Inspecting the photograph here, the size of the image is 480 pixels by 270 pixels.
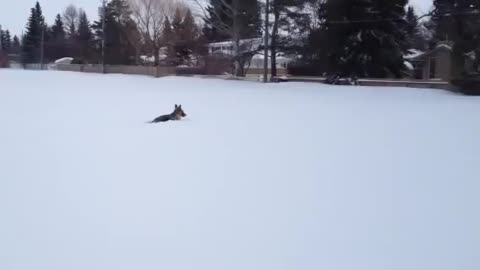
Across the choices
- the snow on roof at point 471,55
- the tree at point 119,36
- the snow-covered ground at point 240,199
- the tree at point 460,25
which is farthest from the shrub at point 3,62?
the snow-covered ground at point 240,199

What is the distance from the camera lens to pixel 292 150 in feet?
26.8

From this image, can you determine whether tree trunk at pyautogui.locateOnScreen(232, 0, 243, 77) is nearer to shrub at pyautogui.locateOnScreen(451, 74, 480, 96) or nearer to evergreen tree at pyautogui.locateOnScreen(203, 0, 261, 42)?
evergreen tree at pyautogui.locateOnScreen(203, 0, 261, 42)

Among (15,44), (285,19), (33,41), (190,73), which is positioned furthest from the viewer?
(15,44)

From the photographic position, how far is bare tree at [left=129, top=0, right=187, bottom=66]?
168 ft

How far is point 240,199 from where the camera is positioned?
17.7 feet

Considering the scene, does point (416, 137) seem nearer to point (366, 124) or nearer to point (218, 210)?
point (366, 124)

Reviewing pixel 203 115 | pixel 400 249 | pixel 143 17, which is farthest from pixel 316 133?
pixel 143 17

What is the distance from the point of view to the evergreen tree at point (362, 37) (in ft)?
107

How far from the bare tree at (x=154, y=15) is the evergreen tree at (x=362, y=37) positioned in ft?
74.4

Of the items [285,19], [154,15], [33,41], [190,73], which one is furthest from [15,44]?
[285,19]

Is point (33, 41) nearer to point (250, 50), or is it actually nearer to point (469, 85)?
point (250, 50)

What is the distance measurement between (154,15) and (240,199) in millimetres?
49317

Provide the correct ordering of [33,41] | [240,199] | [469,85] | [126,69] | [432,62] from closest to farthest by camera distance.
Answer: [240,199], [469,85], [432,62], [126,69], [33,41]

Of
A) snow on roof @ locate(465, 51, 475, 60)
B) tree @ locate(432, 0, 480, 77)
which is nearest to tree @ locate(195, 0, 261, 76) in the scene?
tree @ locate(432, 0, 480, 77)
